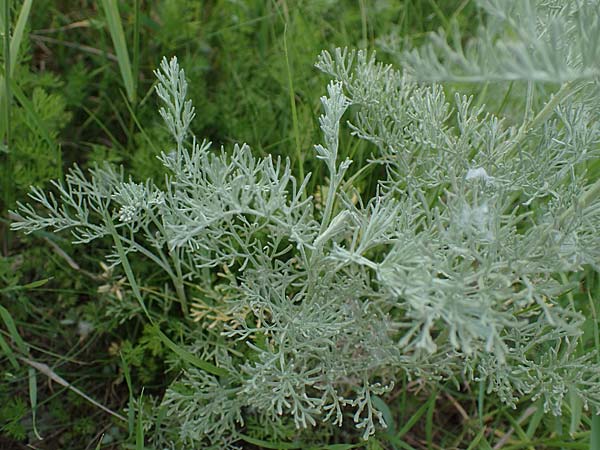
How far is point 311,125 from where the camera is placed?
181cm

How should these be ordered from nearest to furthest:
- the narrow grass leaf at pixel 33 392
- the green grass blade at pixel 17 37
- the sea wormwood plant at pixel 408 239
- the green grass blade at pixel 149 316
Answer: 1. the sea wormwood plant at pixel 408 239
2. the green grass blade at pixel 149 316
3. the narrow grass leaf at pixel 33 392
4. the green grass blade at pixel 17 37

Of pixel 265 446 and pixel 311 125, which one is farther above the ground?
pixel 311 125

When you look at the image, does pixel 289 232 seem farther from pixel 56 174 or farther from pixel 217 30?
pixel 217 30

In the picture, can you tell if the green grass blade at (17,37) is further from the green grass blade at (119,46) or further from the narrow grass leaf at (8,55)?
the green grass blade at (119,46)

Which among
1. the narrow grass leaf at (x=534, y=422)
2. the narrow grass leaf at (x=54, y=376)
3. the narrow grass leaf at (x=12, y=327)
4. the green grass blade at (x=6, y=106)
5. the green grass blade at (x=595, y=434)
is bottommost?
the narrow grass leaf at (x=54, y=376)

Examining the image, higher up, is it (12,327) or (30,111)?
(30,111)

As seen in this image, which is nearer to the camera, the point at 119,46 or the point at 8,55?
the point at 8,55

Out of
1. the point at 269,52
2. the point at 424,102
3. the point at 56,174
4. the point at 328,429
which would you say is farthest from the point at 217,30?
the point at 328,429

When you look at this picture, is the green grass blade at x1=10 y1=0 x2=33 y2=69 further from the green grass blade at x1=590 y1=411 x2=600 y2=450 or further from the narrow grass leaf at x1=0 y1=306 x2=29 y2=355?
the green grass blade at x1=590 y1=411 x2=600 y2=450

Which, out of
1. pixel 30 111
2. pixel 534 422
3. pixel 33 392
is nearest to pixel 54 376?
pixel 33 392

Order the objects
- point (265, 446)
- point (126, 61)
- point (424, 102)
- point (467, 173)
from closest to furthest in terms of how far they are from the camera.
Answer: point (467, 173) → point (424, 102) → point (265, 446) → point (126, 61)

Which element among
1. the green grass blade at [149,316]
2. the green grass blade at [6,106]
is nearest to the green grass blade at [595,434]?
the green grass blade at [149,316]

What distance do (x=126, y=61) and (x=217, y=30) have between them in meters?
0.64

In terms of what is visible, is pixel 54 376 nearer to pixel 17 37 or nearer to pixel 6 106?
pixel 6 106
